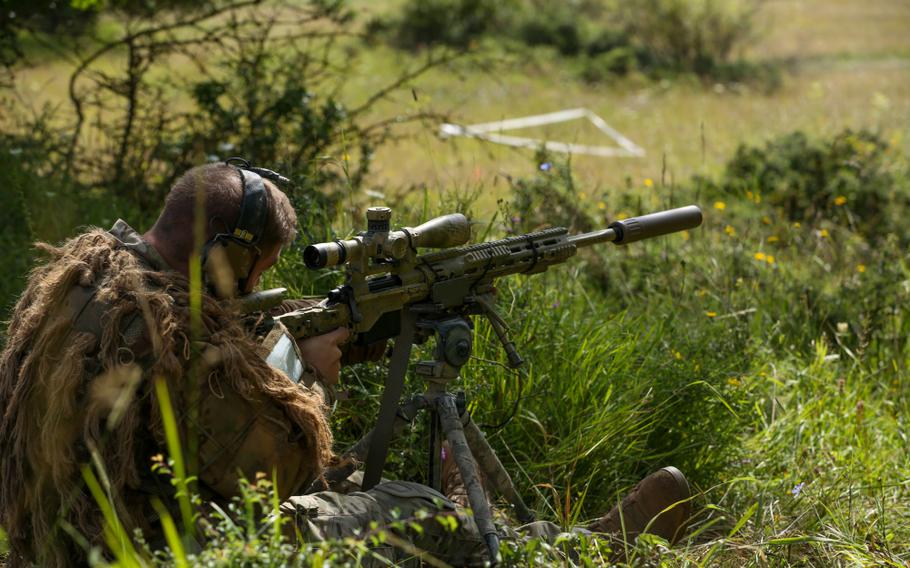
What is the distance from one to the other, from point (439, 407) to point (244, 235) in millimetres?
938

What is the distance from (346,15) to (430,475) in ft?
15.1

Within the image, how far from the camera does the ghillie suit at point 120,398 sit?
9.45 ft

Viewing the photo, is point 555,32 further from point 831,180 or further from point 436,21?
point 831,180

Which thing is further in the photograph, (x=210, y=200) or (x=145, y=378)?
(x=210, y=200)

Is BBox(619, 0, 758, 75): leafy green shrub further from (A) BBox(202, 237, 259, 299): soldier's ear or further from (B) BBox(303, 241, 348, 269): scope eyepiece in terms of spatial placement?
(A) BBox(202, 237, 259, 299): soldier's ear

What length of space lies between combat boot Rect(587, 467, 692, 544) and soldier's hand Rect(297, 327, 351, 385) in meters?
1.15

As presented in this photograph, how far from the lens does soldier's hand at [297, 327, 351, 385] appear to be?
131 inches

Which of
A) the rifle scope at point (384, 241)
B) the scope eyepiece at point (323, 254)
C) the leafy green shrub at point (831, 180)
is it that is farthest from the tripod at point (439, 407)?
the leafy green shrub at point (831, 180)

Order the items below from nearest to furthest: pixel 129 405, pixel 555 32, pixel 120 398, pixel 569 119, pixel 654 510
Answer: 1. pixel 120 398
2. pixel 129 405
3. pixel 654 510
4. pixel 569 119
5. pixel 555 32

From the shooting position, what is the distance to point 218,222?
302 centimetres

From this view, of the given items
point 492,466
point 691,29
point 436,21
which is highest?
point 436,21

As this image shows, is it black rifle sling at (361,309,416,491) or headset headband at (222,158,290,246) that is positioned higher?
headset headband at (222,158,290,246)

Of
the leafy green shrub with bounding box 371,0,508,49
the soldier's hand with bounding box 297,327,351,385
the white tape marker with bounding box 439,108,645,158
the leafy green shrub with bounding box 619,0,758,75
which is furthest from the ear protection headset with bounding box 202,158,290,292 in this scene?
the leafy green shrub with bounding box 619,0,758,75

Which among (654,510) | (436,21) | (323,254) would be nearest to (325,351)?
(323,254)
